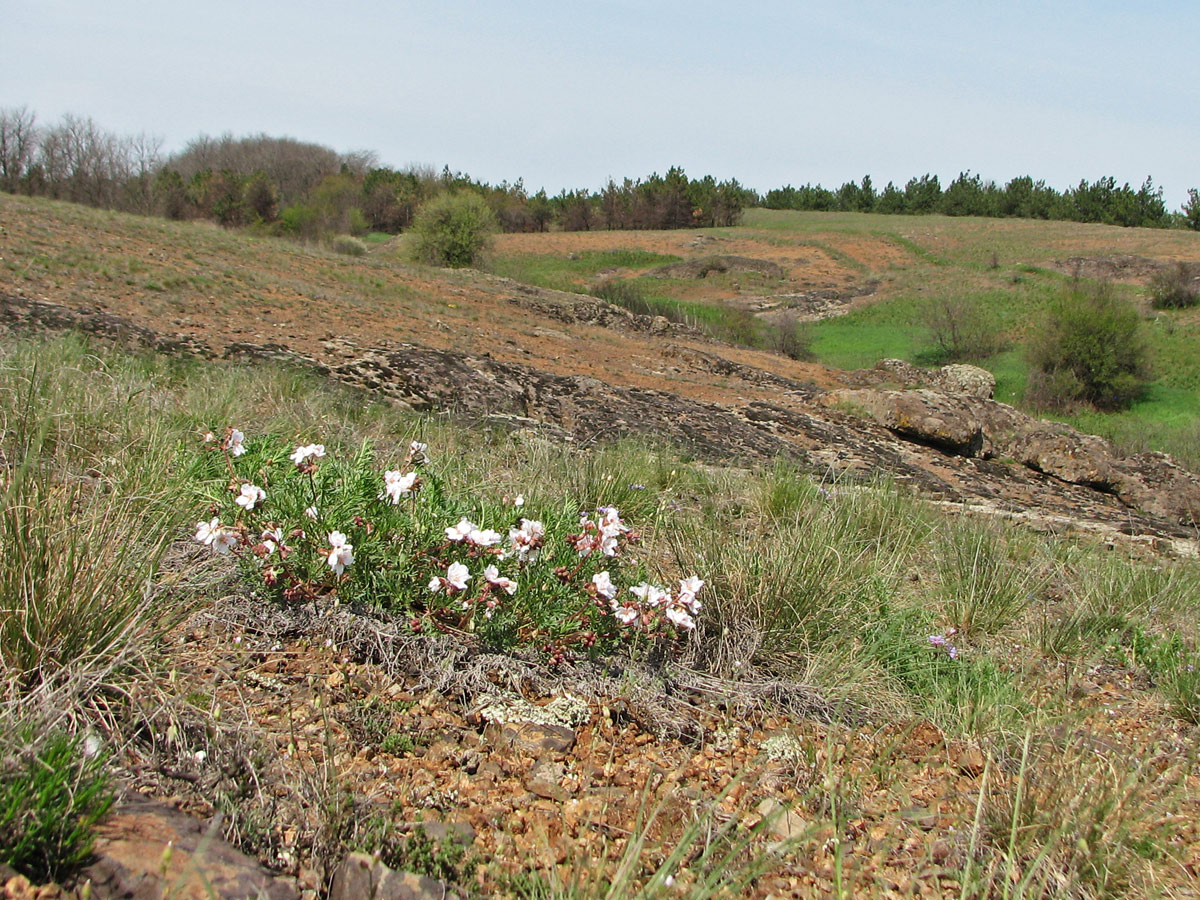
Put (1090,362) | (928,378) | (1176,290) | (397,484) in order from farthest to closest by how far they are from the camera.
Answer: (1176,290), (1090,362), (928,378), (397,484)

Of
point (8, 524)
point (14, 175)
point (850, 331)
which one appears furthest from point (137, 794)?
point (14, 175)

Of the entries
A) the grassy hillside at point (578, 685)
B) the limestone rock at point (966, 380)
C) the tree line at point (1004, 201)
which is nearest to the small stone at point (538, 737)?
the grassy hillside at point (578, 685)

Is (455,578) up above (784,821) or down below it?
above

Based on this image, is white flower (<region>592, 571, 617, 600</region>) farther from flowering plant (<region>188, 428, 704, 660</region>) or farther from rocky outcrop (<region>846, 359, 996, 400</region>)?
rocky outcrop (<region>846, 359, 996, 400</region>)

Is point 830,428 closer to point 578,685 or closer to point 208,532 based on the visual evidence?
point 578,685

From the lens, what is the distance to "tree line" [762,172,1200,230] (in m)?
59.6

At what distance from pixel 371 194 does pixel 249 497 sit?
189 feet

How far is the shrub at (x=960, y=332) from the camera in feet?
96.7

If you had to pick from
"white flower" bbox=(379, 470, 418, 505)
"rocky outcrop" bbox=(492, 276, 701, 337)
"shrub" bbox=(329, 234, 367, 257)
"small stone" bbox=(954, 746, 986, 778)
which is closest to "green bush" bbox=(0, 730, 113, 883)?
"white flower" bbox=(379, 470, 418, 505)

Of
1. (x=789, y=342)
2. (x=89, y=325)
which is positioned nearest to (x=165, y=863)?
(x=89, y=325)

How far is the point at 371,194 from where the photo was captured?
5528 centimetres

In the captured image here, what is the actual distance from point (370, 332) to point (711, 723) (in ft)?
23.9

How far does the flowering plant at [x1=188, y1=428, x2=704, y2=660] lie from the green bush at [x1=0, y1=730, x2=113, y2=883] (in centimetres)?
80

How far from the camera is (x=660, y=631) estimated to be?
259 centimetres
